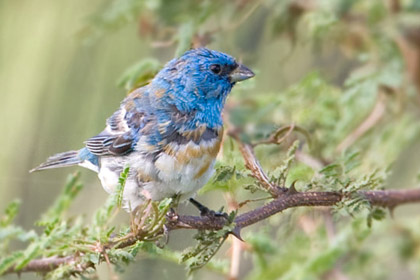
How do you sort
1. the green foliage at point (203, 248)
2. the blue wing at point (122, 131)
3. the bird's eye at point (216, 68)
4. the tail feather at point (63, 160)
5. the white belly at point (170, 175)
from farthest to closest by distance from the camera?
the tail feather at point (63, 160) < the bird's eye at point (216, 68) < the blue wing at point (122, 131) < the white belly at point (170, 175) < the green foliage at point (203, 248)

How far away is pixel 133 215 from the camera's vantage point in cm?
193

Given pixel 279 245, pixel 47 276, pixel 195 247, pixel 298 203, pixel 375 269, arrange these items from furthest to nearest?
1. pixel 375 269
2. pixel 279 245
3. pixel 47 276
4. pixel 195 247
5. pixel 298 203

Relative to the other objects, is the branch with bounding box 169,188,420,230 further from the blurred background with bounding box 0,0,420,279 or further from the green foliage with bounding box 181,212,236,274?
the blurred background with bounding box 0,0,420,279

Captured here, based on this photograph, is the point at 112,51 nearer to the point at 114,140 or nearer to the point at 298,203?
the point at 114,140

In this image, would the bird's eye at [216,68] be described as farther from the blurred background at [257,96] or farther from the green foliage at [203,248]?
the green foliage at [203,248]

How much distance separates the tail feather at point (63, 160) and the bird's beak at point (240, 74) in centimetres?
62

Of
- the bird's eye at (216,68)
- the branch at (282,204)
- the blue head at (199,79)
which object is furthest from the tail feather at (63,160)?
the branch at (282,204)

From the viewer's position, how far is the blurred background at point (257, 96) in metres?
2.59

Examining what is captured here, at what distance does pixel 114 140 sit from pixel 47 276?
0.51 m

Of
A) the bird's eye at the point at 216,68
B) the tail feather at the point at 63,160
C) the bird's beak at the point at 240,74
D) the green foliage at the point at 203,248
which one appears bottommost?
the green foliage at the point at 203,248

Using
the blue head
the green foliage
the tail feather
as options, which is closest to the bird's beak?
the blue head

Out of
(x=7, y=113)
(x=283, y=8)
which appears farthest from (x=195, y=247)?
(x=283, y=8)

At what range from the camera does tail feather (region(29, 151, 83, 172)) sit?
9.28 ft

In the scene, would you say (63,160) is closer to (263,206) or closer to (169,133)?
(169,133)
